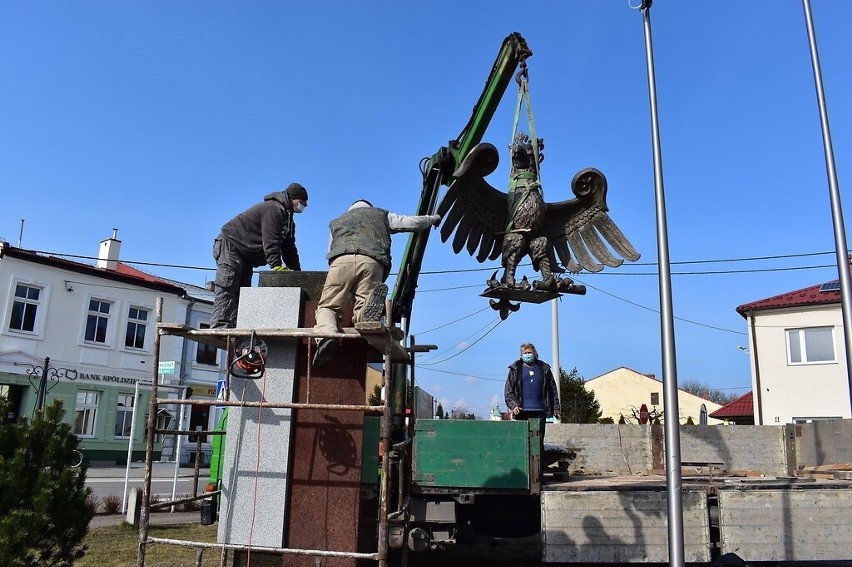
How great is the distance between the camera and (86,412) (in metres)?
23.0

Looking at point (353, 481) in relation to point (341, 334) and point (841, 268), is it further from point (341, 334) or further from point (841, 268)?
point (841, 268)

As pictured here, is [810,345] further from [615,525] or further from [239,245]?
Result: [239,245]

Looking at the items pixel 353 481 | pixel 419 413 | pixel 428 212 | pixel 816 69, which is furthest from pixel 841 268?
pixel 419 413

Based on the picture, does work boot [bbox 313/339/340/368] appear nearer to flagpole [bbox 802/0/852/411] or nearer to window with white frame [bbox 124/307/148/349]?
flagpole [bbox 802/0/852/411]

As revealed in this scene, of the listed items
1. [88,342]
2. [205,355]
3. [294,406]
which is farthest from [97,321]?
[294,406]

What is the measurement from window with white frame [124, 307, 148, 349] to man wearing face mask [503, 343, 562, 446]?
2036 centimetres

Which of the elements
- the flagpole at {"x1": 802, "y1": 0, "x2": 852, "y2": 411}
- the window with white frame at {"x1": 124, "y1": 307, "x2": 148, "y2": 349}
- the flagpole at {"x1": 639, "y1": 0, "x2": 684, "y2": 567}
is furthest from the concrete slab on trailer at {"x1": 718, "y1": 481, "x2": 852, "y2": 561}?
the window with white frame at {"x1": 124, "y1": 307, "x2": 148, "y2": 349}

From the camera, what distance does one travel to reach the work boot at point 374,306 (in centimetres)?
470

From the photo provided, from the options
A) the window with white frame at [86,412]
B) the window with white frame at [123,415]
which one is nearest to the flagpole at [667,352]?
the window with white frame at [86,412]

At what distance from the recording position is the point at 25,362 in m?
21.2

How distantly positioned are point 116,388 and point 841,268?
23651 mm

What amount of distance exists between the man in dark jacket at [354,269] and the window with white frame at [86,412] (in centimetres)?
2116

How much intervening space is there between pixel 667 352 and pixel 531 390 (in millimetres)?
3526

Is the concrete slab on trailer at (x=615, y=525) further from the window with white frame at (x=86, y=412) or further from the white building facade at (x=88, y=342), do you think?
the window with white frame at (x=86, y=412)
